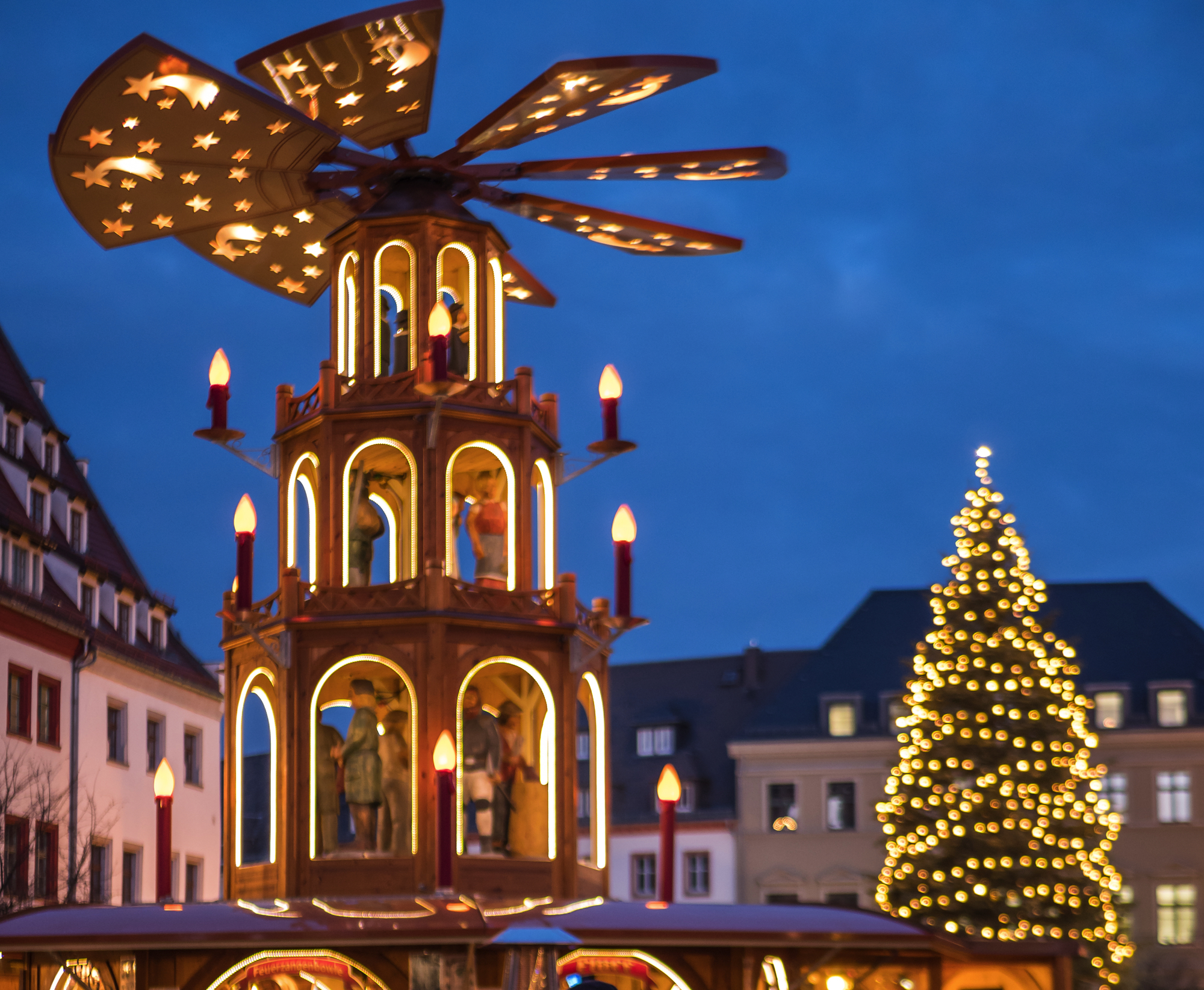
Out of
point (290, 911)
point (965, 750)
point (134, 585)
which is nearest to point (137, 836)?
point (134, 585)

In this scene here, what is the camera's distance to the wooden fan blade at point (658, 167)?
65.2 ft

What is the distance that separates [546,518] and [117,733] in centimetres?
2880

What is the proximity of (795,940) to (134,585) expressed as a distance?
3586 cm

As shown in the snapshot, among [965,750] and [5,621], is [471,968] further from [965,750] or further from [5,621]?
[5,621]

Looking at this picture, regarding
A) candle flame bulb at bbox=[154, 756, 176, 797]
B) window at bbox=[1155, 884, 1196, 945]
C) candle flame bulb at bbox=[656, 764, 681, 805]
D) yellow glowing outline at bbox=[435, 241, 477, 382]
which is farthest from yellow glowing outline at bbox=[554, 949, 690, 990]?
window at bbox=[1155, 884, 1196, 945]

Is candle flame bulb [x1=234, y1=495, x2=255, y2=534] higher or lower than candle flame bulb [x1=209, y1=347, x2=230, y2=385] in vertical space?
lower

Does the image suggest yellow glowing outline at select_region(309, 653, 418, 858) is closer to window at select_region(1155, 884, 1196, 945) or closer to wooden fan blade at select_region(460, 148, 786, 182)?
wooden fan blade at select_region(460, 148, 786, 182)

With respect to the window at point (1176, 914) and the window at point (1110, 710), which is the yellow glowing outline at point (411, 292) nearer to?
the window at point (1176, 914)

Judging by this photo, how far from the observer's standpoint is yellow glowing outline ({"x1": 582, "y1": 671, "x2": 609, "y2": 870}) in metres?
20.2

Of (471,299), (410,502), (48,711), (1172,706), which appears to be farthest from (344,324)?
(1172,706)

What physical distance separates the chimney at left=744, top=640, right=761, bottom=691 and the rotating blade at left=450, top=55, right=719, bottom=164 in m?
53.2

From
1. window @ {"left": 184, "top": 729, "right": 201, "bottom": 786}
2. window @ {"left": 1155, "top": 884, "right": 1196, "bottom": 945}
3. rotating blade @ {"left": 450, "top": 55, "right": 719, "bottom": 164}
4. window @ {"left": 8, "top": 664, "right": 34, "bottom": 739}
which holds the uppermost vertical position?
rotating blade @ {"left": 450, "top": 55, "right": 719, "bottom": 164}

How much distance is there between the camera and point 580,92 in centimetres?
→ 1881

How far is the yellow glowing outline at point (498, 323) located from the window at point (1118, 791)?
4432cm
